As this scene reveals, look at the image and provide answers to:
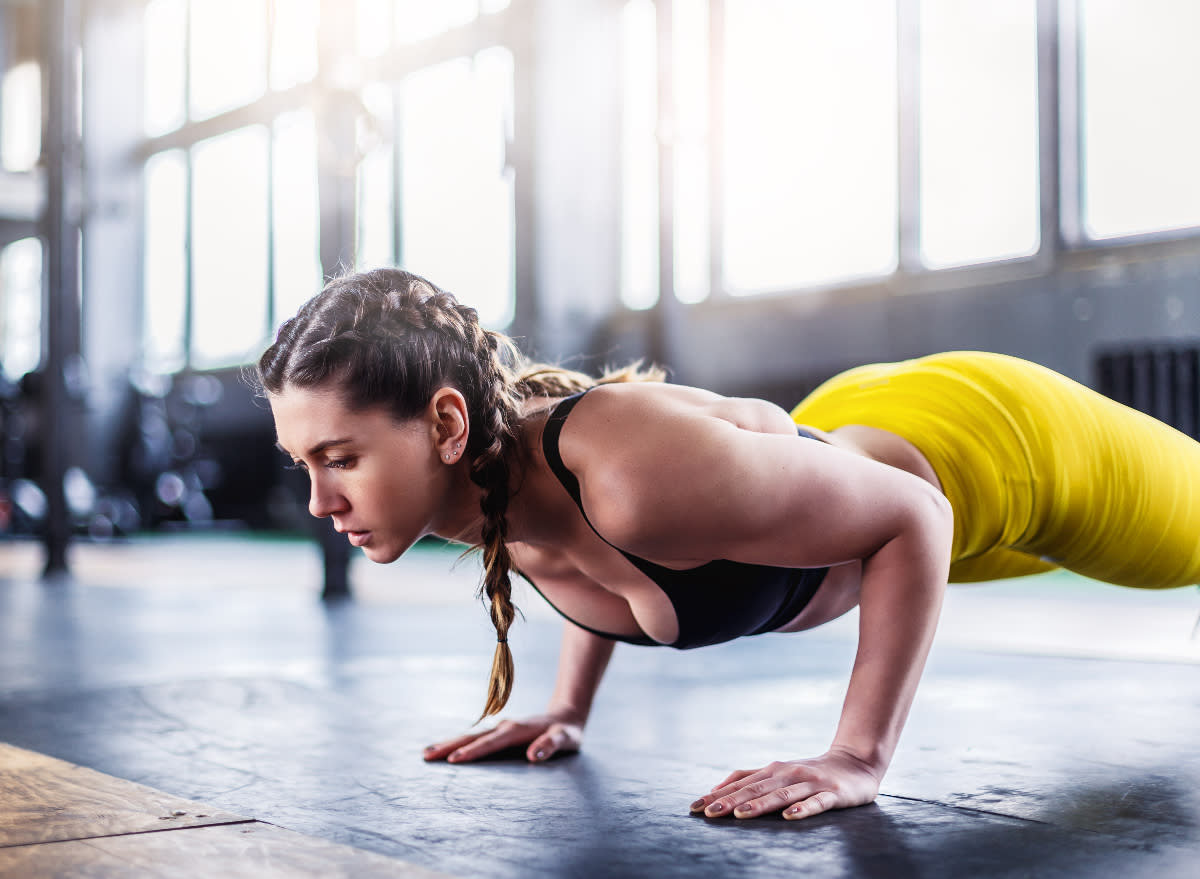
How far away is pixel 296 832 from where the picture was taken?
1.23m

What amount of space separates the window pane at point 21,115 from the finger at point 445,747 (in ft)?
41.2

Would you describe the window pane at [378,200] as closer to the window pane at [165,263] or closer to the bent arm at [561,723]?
the window pane at [165,263]

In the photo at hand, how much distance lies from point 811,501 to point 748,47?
6.15 metres

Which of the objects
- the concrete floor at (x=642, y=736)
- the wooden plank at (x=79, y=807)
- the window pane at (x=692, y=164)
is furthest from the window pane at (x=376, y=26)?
the wooden plank at (x=79, y=807)

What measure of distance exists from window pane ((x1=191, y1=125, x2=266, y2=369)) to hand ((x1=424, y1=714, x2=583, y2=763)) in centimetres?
880

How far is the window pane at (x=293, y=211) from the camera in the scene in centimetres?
952

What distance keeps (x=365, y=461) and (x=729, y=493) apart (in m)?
0.36

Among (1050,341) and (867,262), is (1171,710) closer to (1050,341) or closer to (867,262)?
(1050,341)

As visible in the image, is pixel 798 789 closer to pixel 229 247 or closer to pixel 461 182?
pixel 461 182

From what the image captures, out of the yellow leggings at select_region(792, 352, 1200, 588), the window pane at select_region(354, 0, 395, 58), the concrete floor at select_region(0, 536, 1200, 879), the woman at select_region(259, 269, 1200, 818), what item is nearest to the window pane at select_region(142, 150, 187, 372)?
the window pane at select_region(354, 0, 395, 58)

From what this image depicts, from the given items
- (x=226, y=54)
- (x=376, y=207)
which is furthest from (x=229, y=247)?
(x=376, y=207)

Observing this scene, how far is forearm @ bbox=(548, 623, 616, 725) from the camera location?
5.57ft

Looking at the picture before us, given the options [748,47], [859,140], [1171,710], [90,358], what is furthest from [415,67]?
[1171,710]

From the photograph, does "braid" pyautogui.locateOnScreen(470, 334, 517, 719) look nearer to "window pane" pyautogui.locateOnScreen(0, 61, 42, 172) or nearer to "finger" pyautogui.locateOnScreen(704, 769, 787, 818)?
"finger" pyautogui.locateOnScreen(704, 769, 787, 818)
